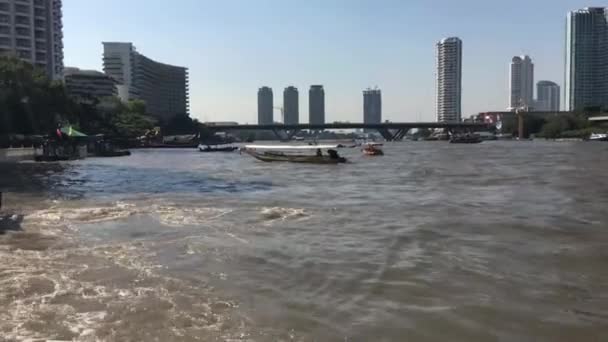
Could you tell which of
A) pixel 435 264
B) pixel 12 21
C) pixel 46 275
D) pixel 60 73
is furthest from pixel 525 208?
pixel 60 73

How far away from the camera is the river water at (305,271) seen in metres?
8.12

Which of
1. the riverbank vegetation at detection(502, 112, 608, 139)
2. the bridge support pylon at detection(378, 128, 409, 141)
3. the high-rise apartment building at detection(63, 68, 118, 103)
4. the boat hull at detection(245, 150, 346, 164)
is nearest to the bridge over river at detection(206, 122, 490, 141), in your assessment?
the bridge support pylon at detection(378, 128, 409, 141)

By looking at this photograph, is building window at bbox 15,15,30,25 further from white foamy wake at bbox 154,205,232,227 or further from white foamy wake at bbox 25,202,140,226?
white foamy wake at bbox 154,205,232,227

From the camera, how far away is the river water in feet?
26.6

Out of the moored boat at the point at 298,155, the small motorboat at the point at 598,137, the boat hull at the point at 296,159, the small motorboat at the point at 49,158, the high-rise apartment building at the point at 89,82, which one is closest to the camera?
the boat hull at the point at 296,159

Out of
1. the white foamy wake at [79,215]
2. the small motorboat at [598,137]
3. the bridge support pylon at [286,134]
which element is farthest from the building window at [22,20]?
the small motorboat at [598,137]

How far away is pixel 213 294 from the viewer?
9.62 metres

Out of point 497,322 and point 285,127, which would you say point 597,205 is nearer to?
point 497,322

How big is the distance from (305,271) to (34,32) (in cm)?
11820

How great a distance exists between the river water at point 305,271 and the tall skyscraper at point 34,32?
98438 millimetres

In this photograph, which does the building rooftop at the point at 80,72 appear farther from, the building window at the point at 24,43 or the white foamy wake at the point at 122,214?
the white foamy wake at the point at 122,214

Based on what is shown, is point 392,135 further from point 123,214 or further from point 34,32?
point 123,214

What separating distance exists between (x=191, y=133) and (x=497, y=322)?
14502 cm

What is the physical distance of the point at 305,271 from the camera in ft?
36.8
